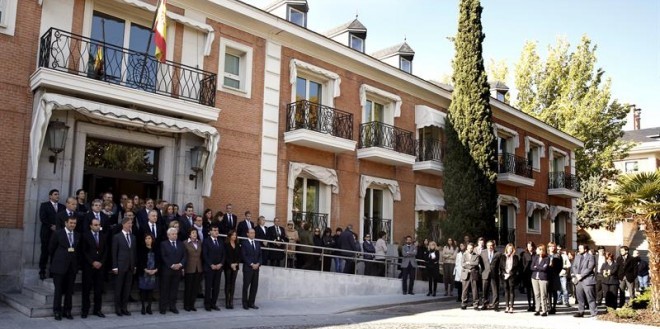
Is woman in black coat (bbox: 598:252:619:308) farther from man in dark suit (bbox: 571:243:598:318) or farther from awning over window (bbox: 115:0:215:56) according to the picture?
awning over window (bbox: 115:0:215:56)

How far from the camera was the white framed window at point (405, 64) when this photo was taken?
23234 millimetres

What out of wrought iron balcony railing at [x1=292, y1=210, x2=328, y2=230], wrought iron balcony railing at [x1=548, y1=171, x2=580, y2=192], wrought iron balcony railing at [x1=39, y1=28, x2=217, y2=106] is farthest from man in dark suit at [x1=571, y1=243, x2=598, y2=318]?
wrought iron balcony railing at [x1=548, y1=171, x2=580, y2=192]

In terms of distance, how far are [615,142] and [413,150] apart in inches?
758

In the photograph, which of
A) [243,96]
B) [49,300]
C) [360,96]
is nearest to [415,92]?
[360,96]

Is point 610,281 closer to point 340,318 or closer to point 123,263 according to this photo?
point 340,318

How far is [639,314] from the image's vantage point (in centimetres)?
1312

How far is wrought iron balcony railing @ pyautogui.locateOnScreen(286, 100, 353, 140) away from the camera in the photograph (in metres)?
17.5

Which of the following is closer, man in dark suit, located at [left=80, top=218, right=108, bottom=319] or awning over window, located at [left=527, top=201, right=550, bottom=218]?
man in dark suit, located at [left=80, top=218, right=108, bottom=319]

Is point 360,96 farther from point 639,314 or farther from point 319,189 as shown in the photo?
point 639,314

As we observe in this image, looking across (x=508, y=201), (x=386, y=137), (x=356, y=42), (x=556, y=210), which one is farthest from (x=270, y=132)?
(x=556, y=210)

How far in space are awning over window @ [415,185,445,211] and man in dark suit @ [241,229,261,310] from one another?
1040cm

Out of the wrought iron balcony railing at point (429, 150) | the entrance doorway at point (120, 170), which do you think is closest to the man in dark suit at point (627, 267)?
the wrought iron balcony railing at point (429, 150)

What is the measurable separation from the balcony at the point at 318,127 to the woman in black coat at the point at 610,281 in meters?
7.93

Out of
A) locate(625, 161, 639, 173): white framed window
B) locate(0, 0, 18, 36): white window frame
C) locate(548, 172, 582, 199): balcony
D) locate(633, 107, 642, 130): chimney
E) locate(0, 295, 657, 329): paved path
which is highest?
locate(633, 107, 642, 130): chimney
